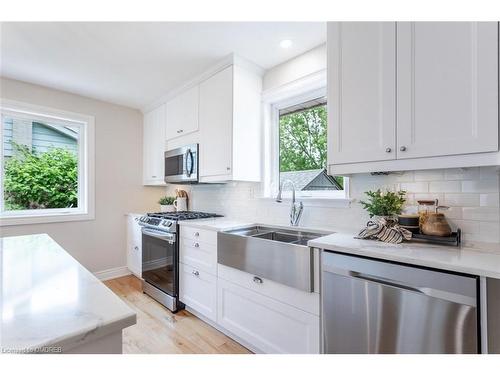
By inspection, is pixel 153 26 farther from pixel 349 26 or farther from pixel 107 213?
pixel 107 213

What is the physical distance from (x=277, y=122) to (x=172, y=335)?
7.06ft

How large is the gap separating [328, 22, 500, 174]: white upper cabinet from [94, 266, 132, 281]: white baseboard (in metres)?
3.25

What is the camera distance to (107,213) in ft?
11.2

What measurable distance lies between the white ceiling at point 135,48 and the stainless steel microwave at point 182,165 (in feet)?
2.54

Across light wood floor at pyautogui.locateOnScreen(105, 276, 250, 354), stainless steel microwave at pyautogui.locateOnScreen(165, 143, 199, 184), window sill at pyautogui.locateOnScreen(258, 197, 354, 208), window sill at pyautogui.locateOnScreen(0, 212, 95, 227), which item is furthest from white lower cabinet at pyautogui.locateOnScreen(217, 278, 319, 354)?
window sill at pyautogui.locateOnScreen(0, 212, 95, 227)

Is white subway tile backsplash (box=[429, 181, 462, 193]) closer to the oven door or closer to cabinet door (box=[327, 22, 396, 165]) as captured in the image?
cabinet door (box=[327, 22, 396, 165])

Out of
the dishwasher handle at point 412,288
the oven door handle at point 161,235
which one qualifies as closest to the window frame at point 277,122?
the dishwasher handle at point 412,288

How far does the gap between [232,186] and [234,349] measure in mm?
1565

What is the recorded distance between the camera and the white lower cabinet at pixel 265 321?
1.49 m

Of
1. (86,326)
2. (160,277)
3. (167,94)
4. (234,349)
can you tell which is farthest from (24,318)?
(167,94)

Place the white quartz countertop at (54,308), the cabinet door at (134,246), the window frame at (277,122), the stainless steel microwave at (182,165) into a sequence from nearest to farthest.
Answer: the white quartz countertop at (54,308), the window frame at (277,122), the stainless steel microwave at (182,165), the cabinet door at (134,246)

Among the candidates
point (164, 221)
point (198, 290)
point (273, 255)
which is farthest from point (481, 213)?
point (164, 221)

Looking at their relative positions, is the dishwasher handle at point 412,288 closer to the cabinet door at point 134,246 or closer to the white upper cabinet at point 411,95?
the white upper cabinet at point 411,95

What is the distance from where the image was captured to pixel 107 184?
11.3 ft
